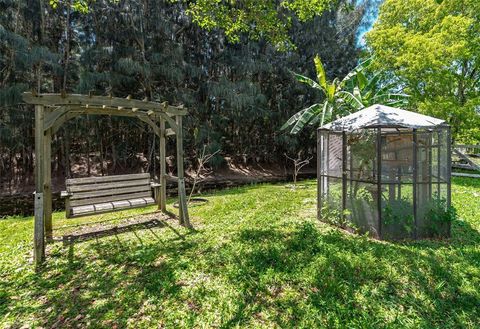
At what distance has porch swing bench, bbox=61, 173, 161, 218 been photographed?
4.69 metres

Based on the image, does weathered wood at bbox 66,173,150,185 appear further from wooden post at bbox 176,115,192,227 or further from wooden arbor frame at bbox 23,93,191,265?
wooden post at bbox 176,115,192,227

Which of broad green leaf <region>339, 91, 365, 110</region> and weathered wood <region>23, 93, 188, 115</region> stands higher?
broad green leaf <region>339, 91, 365, 110</region>

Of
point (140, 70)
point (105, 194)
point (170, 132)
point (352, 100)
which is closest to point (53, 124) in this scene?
point (105, 194)

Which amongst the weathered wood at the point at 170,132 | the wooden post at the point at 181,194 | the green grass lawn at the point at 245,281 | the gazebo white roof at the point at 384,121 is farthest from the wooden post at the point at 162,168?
the gazebo white roof at the point at 384,121

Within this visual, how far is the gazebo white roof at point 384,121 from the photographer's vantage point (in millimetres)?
4230

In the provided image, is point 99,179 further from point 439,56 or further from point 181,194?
point 439,56

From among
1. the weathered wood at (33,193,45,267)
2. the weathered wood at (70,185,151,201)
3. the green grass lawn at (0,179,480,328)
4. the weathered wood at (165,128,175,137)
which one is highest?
the weathered wood at (165,128,175,137)

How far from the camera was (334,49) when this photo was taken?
18.2 m

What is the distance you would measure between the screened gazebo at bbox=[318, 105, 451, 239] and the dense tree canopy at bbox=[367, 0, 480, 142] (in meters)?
7.98

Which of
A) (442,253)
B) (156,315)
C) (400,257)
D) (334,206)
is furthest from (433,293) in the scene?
(156,315)

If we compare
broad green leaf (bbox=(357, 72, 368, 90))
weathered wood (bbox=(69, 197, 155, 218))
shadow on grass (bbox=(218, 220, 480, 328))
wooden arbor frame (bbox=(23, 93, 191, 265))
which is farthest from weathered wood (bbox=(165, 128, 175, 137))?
broad green leaf (bbox=(357, 72, 368, 90))

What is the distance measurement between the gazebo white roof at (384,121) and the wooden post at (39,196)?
4.88 meters

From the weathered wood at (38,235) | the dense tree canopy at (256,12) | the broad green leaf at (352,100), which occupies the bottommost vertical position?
the weathered wood at (38,235)

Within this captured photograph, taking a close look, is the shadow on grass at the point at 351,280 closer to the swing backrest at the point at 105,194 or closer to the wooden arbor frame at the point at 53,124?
the wooden arbor frame at the point at 53,124
